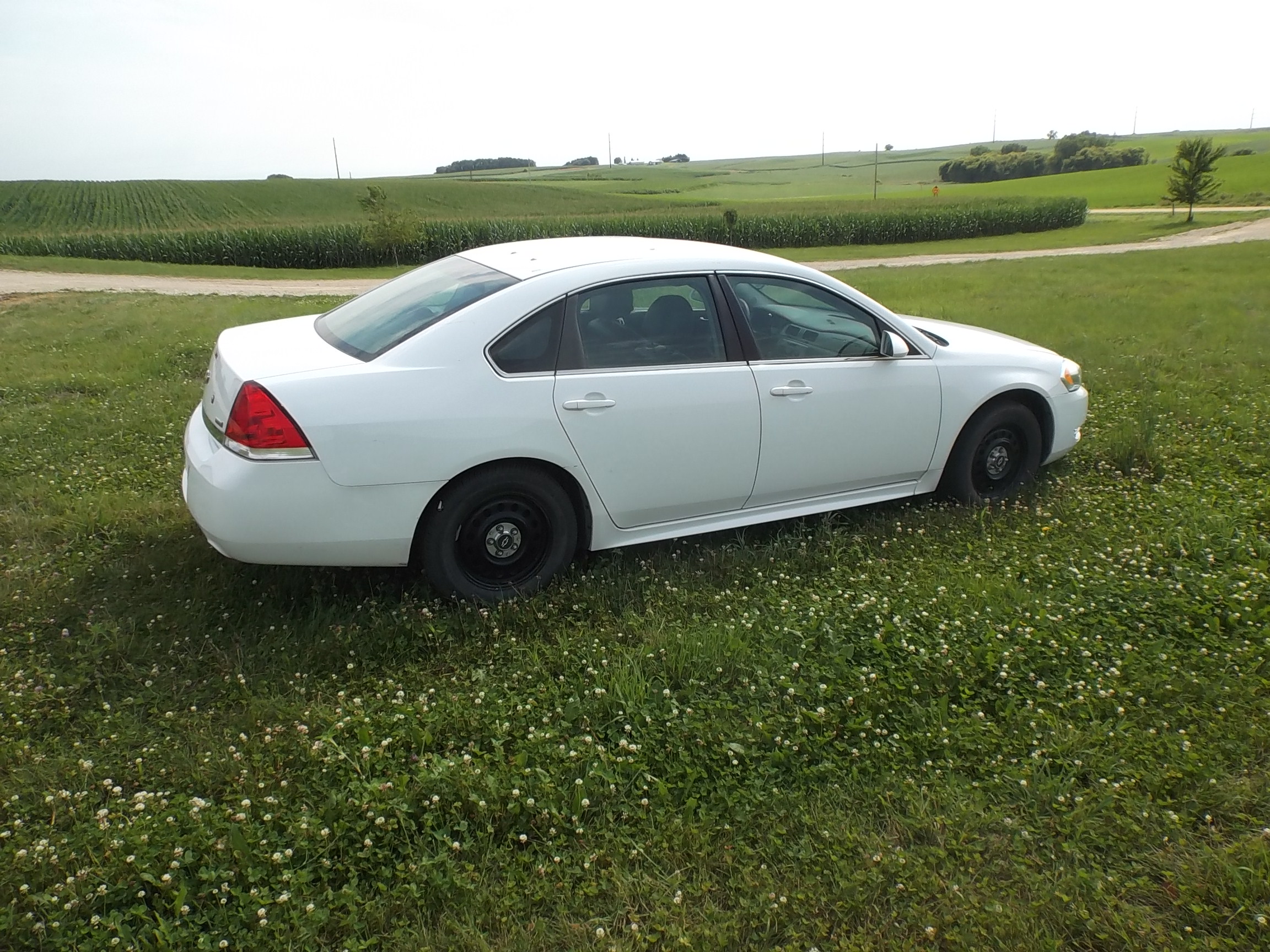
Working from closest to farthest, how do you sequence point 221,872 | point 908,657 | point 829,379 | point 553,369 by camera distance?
point 221,872 → point 908,657 → point 553,369 → point 829,379

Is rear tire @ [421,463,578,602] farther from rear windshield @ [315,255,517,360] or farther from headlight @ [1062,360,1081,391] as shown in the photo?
headlight @ [1062,360,1081,391]

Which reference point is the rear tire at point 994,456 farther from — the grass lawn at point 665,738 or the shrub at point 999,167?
the shrub at point 999,167

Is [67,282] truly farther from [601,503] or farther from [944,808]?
[944,808]

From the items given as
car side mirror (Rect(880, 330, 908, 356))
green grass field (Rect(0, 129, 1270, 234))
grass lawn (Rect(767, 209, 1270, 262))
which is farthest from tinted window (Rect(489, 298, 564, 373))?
green grass field (Rect(0, 129, 1270, 234))

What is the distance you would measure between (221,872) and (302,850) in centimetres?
23

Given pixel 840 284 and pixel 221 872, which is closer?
pixel 221 872

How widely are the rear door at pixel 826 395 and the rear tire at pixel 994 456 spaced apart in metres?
0.34

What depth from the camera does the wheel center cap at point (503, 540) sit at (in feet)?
13.5

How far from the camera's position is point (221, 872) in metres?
2.63

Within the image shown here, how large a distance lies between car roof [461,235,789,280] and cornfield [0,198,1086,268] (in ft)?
91.9

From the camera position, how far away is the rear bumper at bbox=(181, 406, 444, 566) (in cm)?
364

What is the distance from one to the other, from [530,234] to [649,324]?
1318 inches

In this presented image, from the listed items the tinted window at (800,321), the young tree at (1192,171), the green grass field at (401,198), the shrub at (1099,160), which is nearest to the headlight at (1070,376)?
the tinted window at (800,321)

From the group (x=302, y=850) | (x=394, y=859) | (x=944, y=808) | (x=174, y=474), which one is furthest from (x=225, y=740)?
(x=174, y=474)
